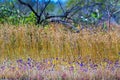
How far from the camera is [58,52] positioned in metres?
6.16

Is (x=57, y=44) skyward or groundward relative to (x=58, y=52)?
skyward

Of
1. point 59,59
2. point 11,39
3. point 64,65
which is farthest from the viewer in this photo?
point 11,39

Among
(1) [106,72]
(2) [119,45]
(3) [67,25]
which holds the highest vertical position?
(3) [67,25]

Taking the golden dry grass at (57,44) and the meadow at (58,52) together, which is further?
the golden dry grass at (57,44)

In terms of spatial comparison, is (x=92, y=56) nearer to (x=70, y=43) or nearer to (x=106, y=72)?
(x=70, y=43)

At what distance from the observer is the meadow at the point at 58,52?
5.12 meters

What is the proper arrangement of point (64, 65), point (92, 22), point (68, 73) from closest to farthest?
1. point (68, 73)
2. point (64, 65)
3. point (92, 22)

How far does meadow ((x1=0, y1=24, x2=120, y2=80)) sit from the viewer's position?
16.8 feet

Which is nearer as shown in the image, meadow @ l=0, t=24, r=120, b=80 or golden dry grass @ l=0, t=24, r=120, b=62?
meadow @ l=0, t=24, r=120, b=80

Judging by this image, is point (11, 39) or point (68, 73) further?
point (11, 39)

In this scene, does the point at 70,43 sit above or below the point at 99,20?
below

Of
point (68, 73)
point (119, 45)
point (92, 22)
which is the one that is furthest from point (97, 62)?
point (92, 22)

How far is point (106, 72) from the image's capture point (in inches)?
199

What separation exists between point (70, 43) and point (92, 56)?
1.69 ft
